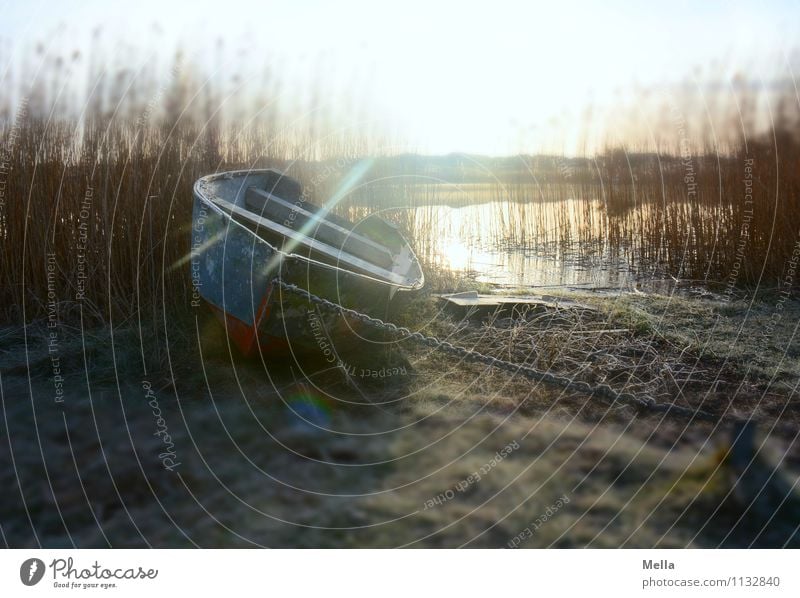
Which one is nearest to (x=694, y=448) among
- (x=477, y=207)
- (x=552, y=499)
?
(x=552, y=499)

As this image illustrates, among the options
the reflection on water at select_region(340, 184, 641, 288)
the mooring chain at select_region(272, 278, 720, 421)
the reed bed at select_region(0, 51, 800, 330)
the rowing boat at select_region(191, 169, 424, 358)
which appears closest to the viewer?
the mooring chain at select_region(272, 278, 720, 421)

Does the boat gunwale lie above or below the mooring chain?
above

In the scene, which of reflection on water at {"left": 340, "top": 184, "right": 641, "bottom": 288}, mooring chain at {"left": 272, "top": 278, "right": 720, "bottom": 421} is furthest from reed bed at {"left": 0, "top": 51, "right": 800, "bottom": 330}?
mooring chain at {"left": 272, "top": 278, "right": 720, "bottom": 421}

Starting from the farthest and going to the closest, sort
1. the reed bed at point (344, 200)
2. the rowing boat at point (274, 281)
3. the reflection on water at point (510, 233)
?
the reflection on water at point (510, 233) → the reed bed at point (344, 200) → the rowing boat at point (274, 281)

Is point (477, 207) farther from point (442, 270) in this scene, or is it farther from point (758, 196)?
point (758, 196)

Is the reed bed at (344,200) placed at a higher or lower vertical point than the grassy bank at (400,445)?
higher

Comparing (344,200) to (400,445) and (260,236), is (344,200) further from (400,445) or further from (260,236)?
(400,445)

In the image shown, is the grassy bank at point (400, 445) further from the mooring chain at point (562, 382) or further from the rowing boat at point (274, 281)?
the rowing boat at point (274, 281)

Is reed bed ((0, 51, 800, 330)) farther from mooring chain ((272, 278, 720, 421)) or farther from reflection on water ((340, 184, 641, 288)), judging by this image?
mooring chain ((272, 278, 720, 421))

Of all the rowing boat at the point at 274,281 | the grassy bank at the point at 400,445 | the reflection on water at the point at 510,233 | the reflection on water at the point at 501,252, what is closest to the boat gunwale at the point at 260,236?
the rowing boat at the point at 274,281

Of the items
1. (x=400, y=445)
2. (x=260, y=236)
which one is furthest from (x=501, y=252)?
(x=400, y=445)

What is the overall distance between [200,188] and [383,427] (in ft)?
8.06

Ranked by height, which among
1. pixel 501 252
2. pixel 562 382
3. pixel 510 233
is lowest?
pixel 562 382

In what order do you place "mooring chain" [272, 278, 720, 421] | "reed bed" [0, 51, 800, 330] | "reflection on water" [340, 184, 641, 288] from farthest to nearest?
"reflection on water" [340, 184, 641, 288] → "reed bed" [0, 51, 800, 330] → "mooring chain" [272, 278, 720, 421]
